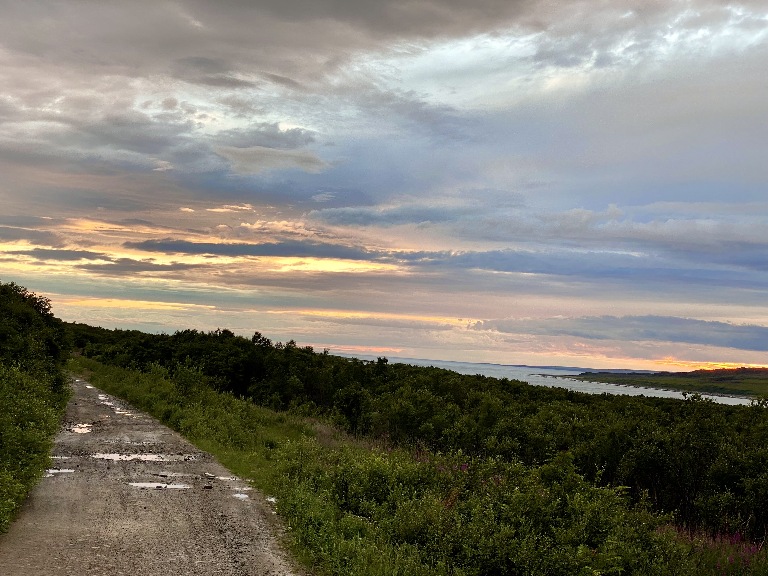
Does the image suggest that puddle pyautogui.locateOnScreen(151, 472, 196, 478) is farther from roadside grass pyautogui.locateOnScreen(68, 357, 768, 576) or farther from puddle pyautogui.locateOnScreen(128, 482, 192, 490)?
roadside grass pyautogui.locateOnScreen(68, 357, 768, 576)

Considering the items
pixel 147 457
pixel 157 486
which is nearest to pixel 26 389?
pixel 147 457

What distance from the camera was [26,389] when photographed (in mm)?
19594

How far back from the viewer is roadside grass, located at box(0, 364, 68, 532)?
37.7ft

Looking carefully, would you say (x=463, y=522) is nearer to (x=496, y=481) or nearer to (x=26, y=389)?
(x=496, y=481)

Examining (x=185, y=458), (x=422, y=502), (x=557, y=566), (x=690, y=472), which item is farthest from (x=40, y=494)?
(x=690, y=472)

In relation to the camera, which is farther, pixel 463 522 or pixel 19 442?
pixel 19 442

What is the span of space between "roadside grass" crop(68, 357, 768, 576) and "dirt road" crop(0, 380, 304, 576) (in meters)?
0.88

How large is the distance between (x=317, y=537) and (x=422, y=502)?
99.0 inches

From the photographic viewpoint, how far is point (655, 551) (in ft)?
34.7

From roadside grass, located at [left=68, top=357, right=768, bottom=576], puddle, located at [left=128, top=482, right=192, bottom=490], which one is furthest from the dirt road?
roadside grass, located at [left=68, top=357, right=768, bottom=576]

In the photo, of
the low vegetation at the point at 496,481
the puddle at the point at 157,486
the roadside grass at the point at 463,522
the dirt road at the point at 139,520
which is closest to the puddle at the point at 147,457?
the dirt road at the point at 139,520

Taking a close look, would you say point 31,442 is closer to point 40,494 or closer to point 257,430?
point 40,494

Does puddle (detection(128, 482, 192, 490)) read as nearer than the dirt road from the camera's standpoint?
No

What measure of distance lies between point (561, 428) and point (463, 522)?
10.3 meters
